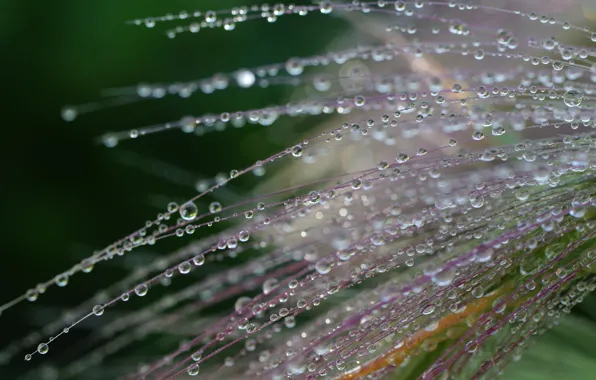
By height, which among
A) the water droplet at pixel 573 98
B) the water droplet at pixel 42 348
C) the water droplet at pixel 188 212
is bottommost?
the water droplet at pixel 42 348

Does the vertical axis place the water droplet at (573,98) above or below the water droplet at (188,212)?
above

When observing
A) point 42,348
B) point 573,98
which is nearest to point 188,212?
point 42,348

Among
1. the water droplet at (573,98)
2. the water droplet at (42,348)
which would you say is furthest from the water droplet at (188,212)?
the water droplet at (573,98)

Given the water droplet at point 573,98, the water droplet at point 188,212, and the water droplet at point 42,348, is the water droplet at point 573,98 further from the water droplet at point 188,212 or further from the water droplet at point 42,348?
the water droplet at point 42,348

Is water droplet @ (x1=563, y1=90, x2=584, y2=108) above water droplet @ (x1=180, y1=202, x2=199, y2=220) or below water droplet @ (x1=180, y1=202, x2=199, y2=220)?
above

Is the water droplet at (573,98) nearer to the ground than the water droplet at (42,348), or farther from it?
farther from it

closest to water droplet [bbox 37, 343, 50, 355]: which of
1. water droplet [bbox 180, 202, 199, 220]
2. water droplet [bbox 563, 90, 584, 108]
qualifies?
water droplet [bbox 180, 202, 199, 220]

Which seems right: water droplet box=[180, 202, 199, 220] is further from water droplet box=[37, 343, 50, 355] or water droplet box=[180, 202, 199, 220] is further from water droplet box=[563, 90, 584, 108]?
water droplet box=[563, 90, 584, 108]

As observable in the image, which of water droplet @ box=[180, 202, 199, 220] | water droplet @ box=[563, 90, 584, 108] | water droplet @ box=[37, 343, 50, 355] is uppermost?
water droplet @ box=[563, 90, 584, 108]

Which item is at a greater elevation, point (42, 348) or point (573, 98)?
point (573, 98)

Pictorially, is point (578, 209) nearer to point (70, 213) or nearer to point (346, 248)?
point (346, 248)

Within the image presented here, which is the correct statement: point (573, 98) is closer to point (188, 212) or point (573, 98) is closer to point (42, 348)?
point (188, 212)
